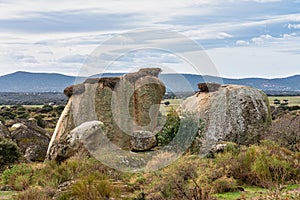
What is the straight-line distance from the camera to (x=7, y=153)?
2123 cm

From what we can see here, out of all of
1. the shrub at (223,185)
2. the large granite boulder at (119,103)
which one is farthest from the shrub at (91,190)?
the large granite boulder at (119,103)

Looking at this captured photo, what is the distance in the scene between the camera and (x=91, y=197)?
36.6 feet

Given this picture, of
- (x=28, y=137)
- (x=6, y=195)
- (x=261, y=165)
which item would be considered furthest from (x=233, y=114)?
(x=28, y=137)

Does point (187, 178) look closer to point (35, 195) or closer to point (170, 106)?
point (35, 195)

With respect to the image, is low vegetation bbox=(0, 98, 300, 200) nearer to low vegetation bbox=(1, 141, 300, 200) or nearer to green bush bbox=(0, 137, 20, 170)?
low vegetation bbox=(1, 141, 300, 200)

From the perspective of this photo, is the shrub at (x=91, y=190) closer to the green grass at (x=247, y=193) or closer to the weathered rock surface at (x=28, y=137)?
the green grass at (x=247, y=193)

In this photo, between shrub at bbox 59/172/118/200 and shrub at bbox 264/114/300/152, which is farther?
shrub at bbox 264/114/300/152

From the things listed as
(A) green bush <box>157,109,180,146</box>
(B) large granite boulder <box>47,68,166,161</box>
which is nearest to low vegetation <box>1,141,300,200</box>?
(A) green bush <box>157,109,180,146</box>

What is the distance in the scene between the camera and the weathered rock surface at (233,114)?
828 inches

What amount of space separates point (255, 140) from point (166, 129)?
383 cm

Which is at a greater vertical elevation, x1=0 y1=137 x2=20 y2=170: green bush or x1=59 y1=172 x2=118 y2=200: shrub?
x1=59 y1=172 x2=118 y2=200: shrub

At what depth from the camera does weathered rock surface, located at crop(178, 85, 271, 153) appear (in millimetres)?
21031

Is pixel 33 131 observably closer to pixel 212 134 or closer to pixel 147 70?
pixel 147 70

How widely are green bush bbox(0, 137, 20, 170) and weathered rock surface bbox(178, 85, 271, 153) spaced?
306 inches
